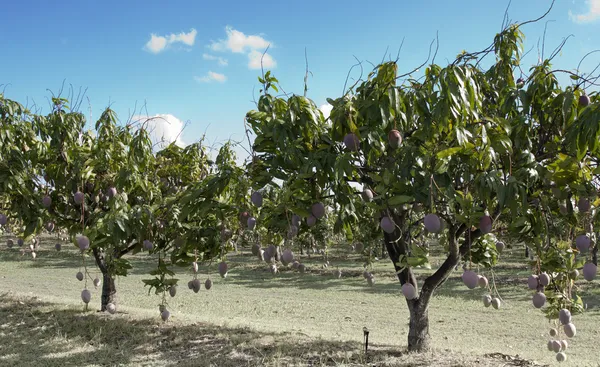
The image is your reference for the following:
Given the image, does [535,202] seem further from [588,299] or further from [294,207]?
[588,299]

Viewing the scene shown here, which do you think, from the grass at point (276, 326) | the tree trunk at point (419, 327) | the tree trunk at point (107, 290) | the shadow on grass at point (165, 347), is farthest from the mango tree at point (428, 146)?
the tree trunk at point (107, 290)

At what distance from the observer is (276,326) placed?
6379mm

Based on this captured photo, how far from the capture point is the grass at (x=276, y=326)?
463cm

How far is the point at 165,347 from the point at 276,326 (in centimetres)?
175

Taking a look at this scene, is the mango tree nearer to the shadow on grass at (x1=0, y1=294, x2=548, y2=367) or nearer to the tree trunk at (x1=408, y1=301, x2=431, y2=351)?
the tree trunk at (x1=408, y1=301, x2=431, y2=351)

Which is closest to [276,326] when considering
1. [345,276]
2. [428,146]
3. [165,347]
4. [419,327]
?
[165,347]

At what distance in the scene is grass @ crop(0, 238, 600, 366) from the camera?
463cm

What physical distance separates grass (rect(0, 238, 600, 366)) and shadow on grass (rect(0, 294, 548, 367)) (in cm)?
1

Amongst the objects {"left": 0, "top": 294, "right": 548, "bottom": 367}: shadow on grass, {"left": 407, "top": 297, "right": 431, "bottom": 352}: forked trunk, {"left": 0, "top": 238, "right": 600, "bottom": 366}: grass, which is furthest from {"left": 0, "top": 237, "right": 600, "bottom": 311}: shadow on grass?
{"left": 407, "top": 297, "right": 431, "bottom": 352}: forked trunk

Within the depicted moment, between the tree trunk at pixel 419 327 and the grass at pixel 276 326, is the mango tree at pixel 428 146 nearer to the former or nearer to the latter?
the tree trunk at pixel 419 327

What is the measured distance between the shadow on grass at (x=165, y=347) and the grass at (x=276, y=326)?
0.04 ft

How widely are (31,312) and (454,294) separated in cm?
912

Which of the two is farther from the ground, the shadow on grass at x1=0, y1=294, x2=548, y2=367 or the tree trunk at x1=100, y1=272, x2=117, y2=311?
the tree trunk at x1=100, y1=272, x2=117, y2=311

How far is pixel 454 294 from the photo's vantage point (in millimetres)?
11156
